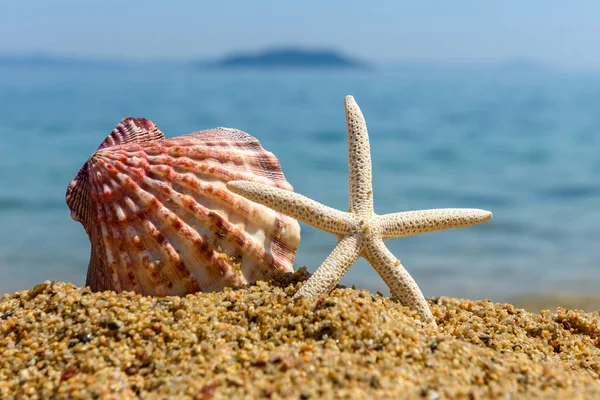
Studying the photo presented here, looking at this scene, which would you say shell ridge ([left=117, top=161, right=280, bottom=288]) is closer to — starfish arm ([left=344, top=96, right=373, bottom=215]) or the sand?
the sand

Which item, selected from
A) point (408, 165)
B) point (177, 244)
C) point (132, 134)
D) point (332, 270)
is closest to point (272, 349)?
point (332, 270)

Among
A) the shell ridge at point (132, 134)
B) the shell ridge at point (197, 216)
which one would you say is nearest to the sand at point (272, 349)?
the shell ridge at point (197, 216)

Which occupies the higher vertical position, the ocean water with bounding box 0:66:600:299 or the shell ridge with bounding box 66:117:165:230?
the ocean water with bounding box 0:66:600:299

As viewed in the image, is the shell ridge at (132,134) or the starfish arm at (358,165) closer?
the starfish arm at (358,165)

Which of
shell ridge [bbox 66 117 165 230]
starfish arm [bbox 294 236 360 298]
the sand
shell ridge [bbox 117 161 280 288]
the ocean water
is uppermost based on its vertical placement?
the ocean water

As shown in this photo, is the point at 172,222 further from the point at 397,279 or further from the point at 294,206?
the point at 397,279

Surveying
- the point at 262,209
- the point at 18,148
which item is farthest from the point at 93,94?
the point at 262,209

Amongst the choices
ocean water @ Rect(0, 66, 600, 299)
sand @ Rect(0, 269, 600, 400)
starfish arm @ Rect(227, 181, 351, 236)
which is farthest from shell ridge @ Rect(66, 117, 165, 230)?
ocean water @ Rect(0, 66, 600, 299)

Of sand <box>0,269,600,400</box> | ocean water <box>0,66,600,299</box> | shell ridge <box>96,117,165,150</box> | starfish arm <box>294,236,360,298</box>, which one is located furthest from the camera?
ocean water <box>0,66,600,299</box>

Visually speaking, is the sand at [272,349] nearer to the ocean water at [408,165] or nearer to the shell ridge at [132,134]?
the shell ridge at [132,134]
